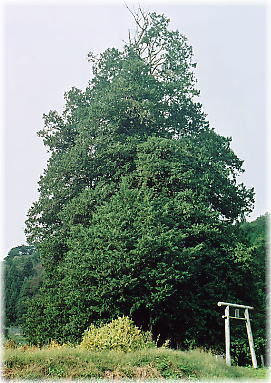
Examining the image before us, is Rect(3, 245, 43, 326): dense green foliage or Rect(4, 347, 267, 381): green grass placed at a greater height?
Rect(3, 245, 43, 326): dense green foliage

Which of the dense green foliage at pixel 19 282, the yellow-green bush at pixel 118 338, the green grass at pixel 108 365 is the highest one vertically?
the dense green foliage at pixel 19 282

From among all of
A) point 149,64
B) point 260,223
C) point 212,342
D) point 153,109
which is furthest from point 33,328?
point 260,223

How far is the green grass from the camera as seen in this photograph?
11.1 m

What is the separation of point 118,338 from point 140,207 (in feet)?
18.7

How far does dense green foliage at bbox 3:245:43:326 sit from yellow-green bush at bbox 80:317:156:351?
51.3 feet

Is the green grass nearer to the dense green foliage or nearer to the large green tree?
the large green tree

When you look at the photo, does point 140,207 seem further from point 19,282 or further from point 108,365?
point 19,282

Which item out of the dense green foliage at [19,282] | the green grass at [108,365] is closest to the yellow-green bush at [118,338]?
the green grass at [108,365]

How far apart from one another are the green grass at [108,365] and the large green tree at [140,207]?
481cm

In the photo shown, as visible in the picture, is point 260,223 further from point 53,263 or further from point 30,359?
point 30,359

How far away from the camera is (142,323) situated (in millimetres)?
19531

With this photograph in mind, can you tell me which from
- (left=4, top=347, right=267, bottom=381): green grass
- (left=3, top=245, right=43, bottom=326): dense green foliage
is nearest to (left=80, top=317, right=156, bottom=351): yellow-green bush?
(left=4, top=347, right=267, bottom=381): green grass

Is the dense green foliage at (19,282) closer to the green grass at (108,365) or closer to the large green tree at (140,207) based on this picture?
the large green tree at (140,207)

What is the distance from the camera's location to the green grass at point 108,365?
439 inches
